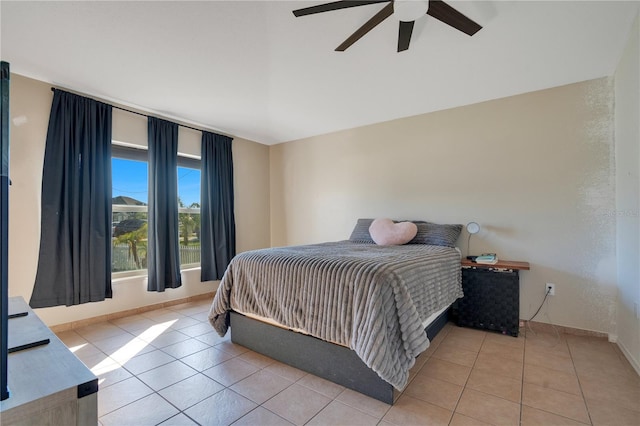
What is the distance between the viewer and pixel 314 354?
201cm

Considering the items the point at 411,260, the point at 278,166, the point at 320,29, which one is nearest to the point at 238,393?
the point at 411,260

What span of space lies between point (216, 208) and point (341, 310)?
2.82 m

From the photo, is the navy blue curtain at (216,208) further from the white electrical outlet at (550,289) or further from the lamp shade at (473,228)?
the white electrical outlet at (550,289)

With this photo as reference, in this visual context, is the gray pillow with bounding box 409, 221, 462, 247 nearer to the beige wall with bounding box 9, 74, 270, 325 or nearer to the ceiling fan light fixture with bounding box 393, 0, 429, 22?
the ceiling fan light fixture with bounding box 393, 0, 429, 22

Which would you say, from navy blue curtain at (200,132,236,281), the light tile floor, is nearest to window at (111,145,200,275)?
navy blue curtain at (200,132,236,281)

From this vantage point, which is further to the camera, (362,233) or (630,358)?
(362,233)

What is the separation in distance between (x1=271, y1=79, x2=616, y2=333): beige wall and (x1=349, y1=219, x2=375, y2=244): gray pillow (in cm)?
26

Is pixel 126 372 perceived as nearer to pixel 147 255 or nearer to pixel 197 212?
pixel 147 255

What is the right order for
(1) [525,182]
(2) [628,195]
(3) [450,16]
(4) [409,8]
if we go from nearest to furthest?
(4) [409,8]
(3) [450,16]
(2) [628,195]
(1) [525,182]

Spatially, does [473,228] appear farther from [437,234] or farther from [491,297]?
[491,297]

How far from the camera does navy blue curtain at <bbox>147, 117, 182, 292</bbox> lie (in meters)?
3.40

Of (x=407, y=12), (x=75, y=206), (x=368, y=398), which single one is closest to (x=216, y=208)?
(x=75, y=206)

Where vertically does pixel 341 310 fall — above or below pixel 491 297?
above

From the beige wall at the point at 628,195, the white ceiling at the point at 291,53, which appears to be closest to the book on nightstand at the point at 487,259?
the beige wall at the point at 628,195
